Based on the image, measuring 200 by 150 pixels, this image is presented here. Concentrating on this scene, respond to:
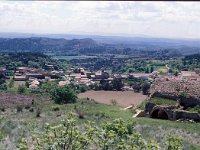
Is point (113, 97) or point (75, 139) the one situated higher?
point (75, 139)

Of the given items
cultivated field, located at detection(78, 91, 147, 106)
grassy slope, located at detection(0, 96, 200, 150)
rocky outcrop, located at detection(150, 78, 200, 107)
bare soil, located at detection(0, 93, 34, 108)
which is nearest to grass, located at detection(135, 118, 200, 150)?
grassy slope, located at detection(0, 96, 200, 150)

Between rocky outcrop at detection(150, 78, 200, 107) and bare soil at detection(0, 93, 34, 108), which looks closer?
rocky outcrop at detection(150, 78, 200, 107)

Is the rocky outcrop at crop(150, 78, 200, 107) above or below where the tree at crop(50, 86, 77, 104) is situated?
above

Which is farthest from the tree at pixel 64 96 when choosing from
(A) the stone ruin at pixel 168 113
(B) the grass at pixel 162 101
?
(B) the grass at pixel 162 101

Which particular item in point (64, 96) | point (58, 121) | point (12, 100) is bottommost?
point (12, 100)

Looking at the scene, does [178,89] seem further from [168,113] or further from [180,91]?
[168,113]

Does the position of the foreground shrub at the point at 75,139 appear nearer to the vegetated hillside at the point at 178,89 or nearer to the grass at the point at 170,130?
the grass at the point at 170,130

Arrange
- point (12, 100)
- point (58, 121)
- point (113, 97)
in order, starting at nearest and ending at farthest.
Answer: point (58, 121)
point (12, 100)
point (113, 97)

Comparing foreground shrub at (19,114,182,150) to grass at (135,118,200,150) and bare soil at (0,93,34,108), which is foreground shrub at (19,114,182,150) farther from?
bare soil at (0,93,34,108)

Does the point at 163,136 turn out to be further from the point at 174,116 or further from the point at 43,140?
the point at 43,140

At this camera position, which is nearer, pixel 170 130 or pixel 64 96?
pixel 170 130

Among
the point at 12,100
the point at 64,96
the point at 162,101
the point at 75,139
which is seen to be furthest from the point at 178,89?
the point at 75,139

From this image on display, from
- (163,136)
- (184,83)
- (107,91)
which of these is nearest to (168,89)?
(184,83)

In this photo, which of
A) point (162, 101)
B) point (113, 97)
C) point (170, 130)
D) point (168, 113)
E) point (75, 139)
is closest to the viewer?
point (75, 139)
